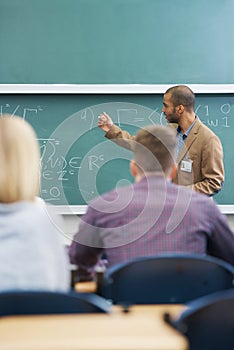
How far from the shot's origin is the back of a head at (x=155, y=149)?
2707 millimetres

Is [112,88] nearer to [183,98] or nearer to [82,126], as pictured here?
[82,126]

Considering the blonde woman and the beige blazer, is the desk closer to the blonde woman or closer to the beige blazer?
the blonde woman

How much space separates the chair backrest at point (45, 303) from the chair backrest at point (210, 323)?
0.75ft

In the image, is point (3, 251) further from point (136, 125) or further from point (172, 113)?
point (136, 125)

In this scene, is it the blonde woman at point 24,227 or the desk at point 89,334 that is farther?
the blonde woman at point 24,227

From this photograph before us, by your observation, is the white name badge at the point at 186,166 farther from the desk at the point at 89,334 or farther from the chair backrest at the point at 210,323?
the desk at the point at 89,334

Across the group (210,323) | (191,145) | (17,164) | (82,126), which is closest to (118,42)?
(82,126)

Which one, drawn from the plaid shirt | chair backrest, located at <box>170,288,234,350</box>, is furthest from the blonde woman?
chair backrest, located at <box>170,288,234,350</box>

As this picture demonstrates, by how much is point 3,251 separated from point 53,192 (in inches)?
130

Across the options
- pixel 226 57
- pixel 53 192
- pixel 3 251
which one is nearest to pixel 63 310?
pixel 3 251

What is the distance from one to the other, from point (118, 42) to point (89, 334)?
443 centimetres

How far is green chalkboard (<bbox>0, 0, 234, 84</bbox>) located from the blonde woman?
125 inches

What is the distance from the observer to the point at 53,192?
523 centimetres

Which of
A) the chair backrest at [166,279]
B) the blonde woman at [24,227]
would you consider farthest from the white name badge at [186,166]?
the blonde woman at [24,227]
